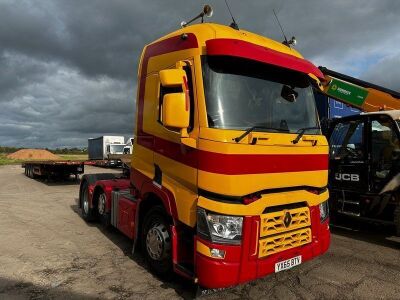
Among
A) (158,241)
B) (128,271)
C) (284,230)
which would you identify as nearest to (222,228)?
(284,230)

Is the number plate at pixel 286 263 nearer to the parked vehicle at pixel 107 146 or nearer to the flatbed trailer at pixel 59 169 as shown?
the flatbed trailer at pixel 59 169

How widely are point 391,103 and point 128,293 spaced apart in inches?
261

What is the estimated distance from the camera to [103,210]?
25.7 feet

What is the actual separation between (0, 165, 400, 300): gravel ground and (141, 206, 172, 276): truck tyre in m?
0.23

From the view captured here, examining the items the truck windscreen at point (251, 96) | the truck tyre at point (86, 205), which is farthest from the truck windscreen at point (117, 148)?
the truck windscreen at point (251, 96)

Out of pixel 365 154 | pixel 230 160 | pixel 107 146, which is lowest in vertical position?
pixel 107 146

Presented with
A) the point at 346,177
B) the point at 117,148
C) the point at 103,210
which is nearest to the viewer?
the point at 346,177

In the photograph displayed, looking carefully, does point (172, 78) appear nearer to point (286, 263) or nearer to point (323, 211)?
point (286, 263)

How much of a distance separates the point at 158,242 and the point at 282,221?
1.65m

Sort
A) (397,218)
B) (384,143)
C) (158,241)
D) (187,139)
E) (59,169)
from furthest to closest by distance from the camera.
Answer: (59,169)
(384,143)
(397,218)
(158,241)
(187,139)

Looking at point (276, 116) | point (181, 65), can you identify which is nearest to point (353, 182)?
point (276, 116)

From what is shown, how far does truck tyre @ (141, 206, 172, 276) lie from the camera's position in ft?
16.1

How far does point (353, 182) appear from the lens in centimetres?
738

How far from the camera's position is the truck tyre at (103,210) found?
24.3ft
